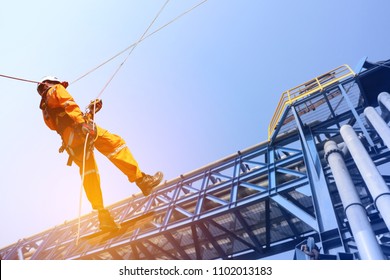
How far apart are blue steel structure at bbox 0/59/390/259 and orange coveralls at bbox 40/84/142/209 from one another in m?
2.87

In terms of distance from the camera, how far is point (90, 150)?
5.79 m

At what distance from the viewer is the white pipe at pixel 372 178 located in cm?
471

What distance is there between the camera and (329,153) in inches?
268

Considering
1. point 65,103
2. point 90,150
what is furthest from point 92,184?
point 65,103

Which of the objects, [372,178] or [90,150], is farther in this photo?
[90,150]

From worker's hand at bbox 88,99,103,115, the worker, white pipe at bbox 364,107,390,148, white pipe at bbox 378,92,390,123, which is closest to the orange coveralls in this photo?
the worker

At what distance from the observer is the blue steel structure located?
299 inches

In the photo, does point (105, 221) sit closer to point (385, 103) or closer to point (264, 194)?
point (264, 194)

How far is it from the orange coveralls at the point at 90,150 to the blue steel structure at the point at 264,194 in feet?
9.43

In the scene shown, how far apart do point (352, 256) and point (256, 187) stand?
337cm

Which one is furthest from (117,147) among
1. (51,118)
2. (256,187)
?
(256,187)

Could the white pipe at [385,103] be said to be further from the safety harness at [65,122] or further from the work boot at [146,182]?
the safety harness at [65,122]

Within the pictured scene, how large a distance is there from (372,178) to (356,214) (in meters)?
0.73

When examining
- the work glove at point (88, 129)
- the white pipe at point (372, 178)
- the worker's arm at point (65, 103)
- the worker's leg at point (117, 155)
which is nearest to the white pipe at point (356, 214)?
the white pipe at point (372, 178)
